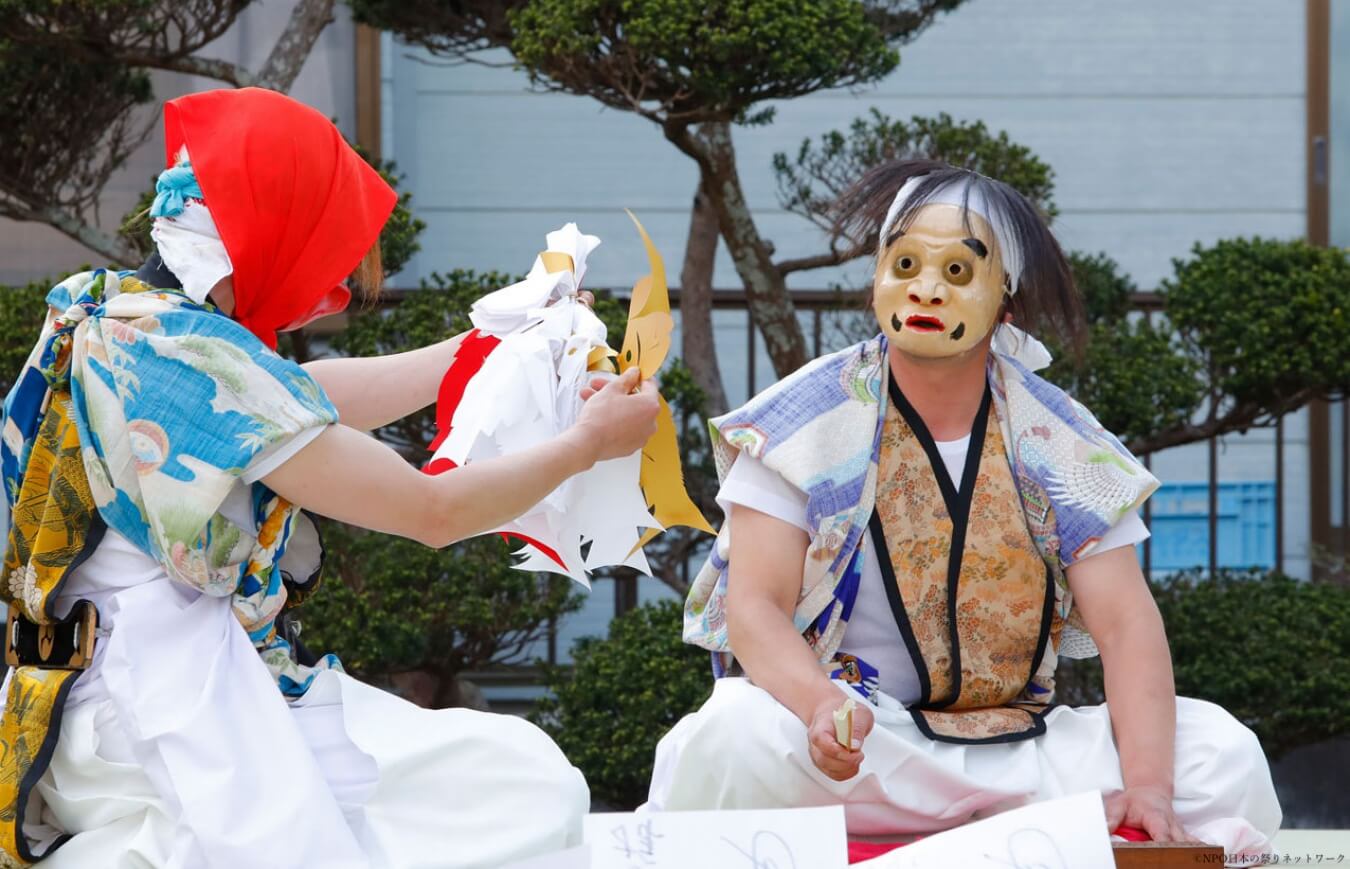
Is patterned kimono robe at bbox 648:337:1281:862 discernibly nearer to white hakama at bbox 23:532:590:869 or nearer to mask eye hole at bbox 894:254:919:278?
mask eye hole at bbox 894:254:919:278

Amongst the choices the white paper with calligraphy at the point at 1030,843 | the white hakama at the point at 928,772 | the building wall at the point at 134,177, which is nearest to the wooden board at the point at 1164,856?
the white paper with calligraphy at the point at 1030,843

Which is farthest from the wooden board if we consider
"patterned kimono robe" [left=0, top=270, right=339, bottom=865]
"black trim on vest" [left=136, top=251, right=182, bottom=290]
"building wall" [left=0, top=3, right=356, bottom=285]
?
"building wall" [left=0, top=3, right=356, bottom=285]

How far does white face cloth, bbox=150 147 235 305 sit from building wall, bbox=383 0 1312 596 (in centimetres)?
396

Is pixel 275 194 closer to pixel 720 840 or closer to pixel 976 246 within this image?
pixel 720 840

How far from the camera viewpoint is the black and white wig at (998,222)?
2.41 m

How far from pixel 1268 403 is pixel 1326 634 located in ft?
2.21

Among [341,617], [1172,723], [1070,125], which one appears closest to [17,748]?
[1172,723]

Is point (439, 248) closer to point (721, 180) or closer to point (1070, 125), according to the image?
point (721, 180)

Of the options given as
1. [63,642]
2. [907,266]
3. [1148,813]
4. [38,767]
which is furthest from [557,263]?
[1148,813]

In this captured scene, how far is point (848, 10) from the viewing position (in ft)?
13.4

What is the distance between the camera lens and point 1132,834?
2.17 m

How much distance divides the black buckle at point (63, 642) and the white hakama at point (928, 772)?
2.75 ft

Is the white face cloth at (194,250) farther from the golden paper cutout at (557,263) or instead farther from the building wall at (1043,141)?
the building wall at (1043,141)

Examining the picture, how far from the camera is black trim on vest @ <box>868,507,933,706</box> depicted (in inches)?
94.7
